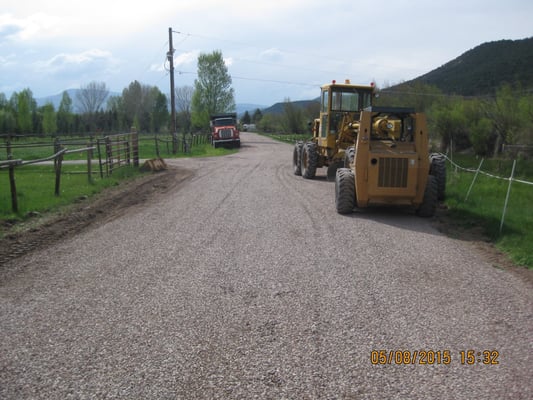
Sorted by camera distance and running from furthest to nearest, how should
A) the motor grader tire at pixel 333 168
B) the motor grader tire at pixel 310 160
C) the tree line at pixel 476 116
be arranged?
the tree line at pixel 476 116
the motor grader tire at pixel 310 160
the motor grader tire at pixel 333 168

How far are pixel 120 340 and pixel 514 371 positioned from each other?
331 cm

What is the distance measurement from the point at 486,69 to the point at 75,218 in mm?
57759

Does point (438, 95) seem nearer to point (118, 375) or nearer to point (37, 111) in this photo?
point (118, 375)

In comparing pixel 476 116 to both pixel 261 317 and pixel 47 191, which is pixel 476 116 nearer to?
pixel 47 191

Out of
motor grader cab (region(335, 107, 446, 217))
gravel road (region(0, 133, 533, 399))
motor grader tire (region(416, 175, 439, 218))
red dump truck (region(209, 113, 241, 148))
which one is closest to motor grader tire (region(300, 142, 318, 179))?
motor grader cab (region(335, 107, 446, 217))

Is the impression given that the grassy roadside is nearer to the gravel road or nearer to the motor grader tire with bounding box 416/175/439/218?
the gravel road

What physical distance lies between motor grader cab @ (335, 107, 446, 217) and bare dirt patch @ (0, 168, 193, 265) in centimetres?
506

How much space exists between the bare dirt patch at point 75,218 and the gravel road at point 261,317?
396 mm

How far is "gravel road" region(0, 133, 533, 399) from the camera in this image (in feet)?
12.6

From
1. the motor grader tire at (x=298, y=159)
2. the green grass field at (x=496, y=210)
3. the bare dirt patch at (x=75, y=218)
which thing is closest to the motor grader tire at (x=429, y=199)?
the green grass field at (x=496, y=210)

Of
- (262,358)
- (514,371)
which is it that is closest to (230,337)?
(262,358)

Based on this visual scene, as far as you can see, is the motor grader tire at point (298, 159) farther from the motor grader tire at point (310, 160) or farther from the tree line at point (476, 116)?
the tree line at point (476, 116)

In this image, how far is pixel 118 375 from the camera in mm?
3938

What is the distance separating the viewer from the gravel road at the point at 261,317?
12.6 feet
